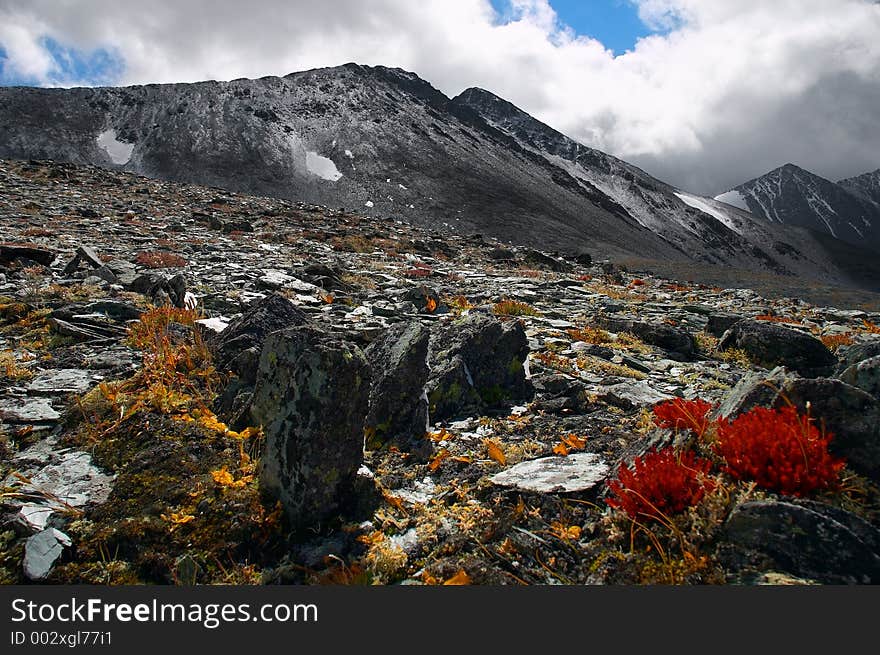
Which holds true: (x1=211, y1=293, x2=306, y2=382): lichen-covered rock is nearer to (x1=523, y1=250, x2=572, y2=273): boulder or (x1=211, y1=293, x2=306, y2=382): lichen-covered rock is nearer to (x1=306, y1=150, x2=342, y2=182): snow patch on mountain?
(x1=523, y1=250, x2=572, y2=273): boulder

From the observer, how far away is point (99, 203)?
2788cm

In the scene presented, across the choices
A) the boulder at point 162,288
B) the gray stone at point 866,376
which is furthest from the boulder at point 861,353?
the boulder at point 162,288

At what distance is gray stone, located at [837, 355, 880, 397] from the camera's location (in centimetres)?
389

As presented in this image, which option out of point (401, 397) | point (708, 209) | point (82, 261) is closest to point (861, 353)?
point (401, 397)

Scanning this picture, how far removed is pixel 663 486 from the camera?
3.22 meters

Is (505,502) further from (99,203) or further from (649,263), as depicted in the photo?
(649,263)

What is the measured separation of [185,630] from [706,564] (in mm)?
3111

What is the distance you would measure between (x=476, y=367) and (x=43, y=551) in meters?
4.68

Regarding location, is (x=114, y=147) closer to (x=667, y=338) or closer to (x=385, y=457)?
(x=667, y=338)

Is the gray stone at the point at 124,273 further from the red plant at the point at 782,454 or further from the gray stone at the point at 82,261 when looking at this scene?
the red plant at the point at 782,454

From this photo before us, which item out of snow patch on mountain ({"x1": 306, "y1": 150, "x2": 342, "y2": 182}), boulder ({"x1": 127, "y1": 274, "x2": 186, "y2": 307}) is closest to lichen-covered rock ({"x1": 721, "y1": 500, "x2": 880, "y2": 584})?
boulder ({"x1": 127, "y1": 274, "x2": 186, "y2": 307})

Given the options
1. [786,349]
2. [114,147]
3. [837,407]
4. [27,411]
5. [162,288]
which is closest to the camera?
[837,407]

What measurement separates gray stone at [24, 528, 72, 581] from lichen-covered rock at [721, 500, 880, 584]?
420cm

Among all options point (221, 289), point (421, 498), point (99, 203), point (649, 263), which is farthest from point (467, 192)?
point (421, 498)
